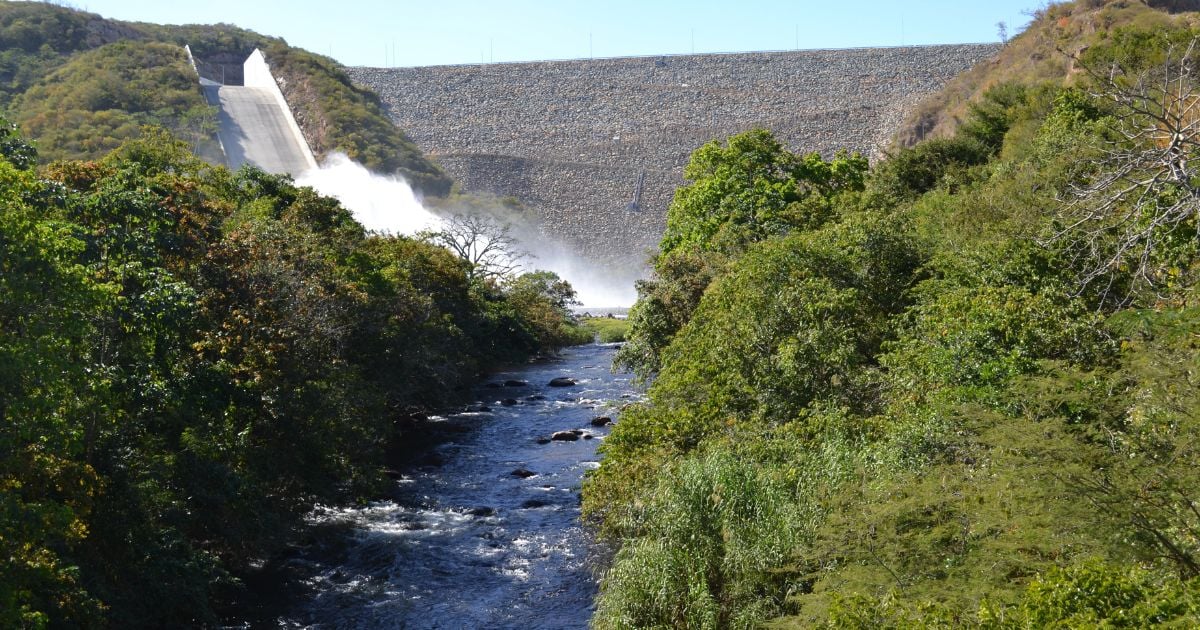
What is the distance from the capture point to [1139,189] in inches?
637

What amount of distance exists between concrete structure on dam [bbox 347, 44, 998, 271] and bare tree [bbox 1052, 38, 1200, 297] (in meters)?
76.4

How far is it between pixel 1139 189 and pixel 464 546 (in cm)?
1378

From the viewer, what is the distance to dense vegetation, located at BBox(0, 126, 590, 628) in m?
12.0

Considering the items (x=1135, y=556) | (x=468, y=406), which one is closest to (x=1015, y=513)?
(x=1135, y=556)

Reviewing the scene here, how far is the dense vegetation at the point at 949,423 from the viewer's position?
28.1 feet

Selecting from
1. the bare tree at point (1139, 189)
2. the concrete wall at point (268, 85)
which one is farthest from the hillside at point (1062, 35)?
the concrete wall at point (268, 85)

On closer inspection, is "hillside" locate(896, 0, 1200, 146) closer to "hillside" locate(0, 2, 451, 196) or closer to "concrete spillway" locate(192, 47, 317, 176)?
"hillside" locate(0, 2, 451, 196)

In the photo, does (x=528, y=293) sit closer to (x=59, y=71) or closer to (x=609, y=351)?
(x=609, y=351)

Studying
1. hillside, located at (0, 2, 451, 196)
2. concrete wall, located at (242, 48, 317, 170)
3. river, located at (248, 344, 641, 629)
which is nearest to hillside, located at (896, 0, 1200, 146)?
river, located at (248, 344, 641, 629)

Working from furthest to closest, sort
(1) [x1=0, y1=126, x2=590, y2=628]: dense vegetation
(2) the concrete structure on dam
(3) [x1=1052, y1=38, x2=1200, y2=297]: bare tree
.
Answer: (2) the concrete structure on dam → (1) [x1=0, y1=126, x2=590, y2=628]: dense vegetation → (3) [x1=1052, y1=38, x2=1200, y2=297]: bare tree

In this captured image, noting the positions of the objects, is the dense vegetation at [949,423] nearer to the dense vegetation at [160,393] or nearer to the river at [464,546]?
the river at [464,546]

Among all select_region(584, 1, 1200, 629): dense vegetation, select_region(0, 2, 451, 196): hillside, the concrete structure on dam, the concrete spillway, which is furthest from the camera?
the concrete structure on dam

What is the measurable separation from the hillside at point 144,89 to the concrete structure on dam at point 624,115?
703 cm

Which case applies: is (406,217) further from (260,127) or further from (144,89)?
(144,89)
